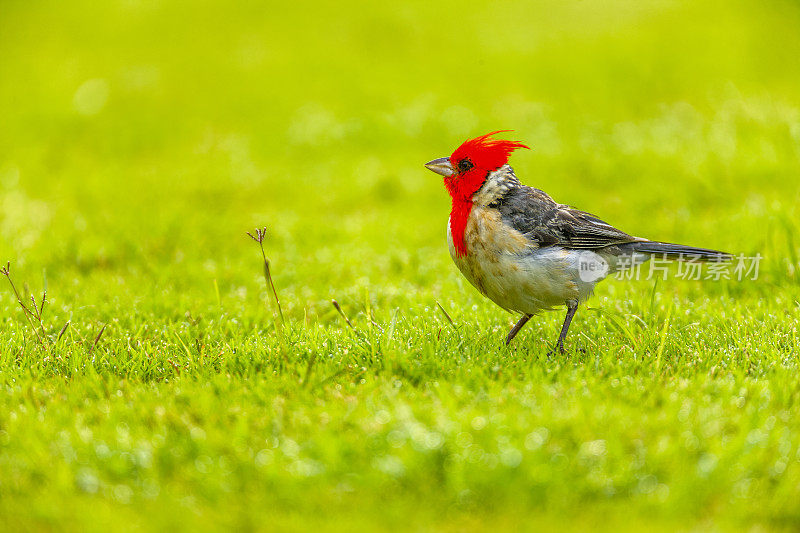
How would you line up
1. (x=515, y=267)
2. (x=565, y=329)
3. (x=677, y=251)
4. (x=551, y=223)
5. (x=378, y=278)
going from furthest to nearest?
(x=378, y=278), (x=677, y=251), (x=551, y=223), (x=565, y=329), (x=515, y=267)

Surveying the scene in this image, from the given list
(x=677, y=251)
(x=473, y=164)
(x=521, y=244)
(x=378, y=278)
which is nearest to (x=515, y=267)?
(x=521, y=244)

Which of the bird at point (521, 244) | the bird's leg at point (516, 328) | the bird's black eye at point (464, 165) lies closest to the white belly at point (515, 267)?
the bird at point (521, 244)

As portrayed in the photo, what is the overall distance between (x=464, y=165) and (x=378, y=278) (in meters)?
1.87

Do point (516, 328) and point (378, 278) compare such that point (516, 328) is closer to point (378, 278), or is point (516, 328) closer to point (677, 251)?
point (677, 251)

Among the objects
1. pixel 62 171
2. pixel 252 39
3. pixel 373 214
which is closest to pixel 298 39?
pixel 252 39

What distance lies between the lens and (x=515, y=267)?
5.21 m

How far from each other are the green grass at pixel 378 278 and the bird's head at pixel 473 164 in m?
0.98

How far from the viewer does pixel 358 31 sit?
15109 mm

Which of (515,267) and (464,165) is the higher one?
(464,165)

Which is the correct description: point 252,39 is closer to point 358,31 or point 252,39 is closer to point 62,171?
point 358,31

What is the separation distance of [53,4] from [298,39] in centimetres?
622

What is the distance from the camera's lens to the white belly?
5238mm

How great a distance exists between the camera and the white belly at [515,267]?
5.24 metres

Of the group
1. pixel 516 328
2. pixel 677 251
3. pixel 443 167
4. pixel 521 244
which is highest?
pixel 443 167
